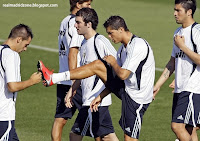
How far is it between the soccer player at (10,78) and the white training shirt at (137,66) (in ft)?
5.19

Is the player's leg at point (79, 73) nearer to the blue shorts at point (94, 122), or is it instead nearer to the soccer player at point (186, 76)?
the blue shorts at point (94, 122)

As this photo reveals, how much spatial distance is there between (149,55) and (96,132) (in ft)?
6.32

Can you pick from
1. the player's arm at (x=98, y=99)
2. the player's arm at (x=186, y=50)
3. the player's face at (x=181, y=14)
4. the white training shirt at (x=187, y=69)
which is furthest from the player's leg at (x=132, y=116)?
the player's face at (x=181, y=14)

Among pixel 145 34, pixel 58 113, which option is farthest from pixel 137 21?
pixel 58 113

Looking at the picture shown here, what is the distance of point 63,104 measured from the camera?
13.5 metres

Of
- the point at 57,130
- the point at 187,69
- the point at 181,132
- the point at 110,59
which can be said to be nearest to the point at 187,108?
the point at 181,132

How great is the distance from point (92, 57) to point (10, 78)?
6.85 feet

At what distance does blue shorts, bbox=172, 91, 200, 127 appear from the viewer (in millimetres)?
12359

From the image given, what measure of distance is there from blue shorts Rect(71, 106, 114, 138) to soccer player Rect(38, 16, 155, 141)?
59 cm

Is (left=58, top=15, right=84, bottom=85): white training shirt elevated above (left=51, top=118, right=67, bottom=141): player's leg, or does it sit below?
above

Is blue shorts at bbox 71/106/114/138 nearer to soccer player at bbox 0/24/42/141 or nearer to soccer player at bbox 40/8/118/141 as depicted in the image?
soccer player at bbox 40/8/118/141

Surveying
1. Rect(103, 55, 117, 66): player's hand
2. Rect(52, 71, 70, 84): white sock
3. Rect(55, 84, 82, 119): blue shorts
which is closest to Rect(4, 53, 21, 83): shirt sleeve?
Rect(52, 71, 70, 84): white sock

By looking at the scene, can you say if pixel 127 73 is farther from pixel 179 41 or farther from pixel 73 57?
pixel 73 57

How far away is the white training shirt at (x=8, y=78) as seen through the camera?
10.7 m
